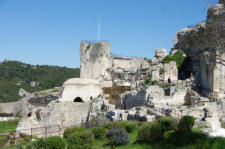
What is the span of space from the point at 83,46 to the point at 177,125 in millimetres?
26866

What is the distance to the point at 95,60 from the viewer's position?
37.3 m

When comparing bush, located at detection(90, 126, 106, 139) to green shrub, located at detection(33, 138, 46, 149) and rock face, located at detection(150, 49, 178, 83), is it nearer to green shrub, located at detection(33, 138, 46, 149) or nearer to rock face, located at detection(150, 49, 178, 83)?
green shrub, located at detection(33, 138, 46, 149)

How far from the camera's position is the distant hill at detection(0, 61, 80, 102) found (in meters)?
71.2

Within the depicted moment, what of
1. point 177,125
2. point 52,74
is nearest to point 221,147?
point 177,125

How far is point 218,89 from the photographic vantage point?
24.5 m

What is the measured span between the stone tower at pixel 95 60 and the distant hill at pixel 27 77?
30977 mm

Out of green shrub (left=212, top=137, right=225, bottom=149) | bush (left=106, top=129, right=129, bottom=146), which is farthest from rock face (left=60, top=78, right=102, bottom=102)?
green shrub (left=212, top=137, right=225, bottom=149)

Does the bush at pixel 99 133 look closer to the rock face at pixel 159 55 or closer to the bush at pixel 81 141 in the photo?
the bush at pixel 81 141

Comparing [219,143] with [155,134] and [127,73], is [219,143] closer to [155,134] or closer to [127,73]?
[155,134]

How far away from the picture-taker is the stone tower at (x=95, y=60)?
36906 millimetres

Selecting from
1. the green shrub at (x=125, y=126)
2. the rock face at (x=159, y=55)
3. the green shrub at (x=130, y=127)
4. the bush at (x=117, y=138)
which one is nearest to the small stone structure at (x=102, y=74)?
the rock face at (x=159, y=55)

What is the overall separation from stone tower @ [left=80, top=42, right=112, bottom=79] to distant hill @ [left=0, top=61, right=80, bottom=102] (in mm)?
30977

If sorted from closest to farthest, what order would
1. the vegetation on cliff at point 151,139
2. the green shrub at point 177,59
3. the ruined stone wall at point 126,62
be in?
the vegetation on cliff at point 151,139 → the green shrub at point 177,59 → the ruined stone wall at point 126,62

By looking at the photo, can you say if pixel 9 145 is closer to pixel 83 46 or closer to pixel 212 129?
pixel 212 129
